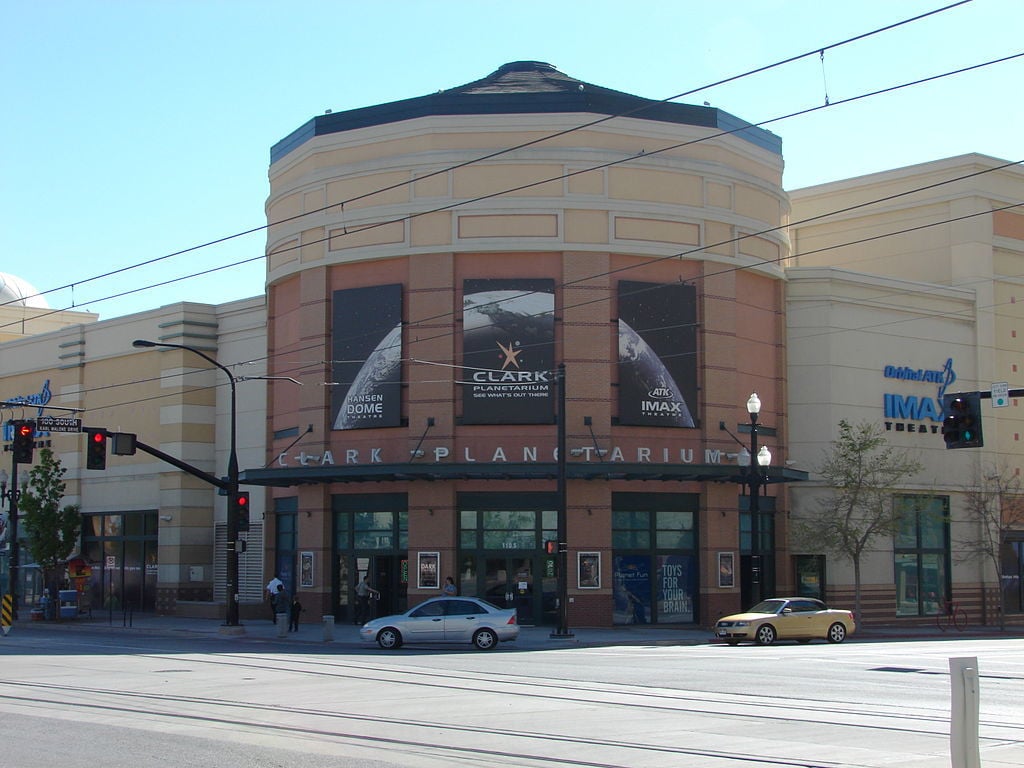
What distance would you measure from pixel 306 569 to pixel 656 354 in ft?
45.1

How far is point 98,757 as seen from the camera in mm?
13477

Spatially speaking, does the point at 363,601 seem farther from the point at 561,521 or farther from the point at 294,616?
the point at 561,521

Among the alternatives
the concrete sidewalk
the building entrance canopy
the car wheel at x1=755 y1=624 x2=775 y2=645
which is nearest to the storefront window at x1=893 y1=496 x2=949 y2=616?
the concrete sidewalk

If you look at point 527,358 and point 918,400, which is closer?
point 527,358

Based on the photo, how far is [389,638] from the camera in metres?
32.8

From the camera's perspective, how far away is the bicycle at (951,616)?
152ft

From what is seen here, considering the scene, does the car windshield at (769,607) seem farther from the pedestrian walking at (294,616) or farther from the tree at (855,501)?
the pedestrian walking at (294,616)

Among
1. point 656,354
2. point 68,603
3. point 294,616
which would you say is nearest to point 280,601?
point 294,616

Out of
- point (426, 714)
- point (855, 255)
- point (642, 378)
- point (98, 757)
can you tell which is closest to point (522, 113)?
point (642, 378)

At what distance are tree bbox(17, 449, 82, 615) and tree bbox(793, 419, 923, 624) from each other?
91.9 ft

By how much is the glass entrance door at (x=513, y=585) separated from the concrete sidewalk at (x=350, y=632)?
34.5 inches

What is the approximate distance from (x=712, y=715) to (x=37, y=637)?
27.7m

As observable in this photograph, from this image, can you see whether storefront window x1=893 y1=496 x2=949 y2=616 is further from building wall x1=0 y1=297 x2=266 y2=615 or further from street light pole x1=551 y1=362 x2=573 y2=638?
building wall x1=0 y1=297 x2=266 y2=615

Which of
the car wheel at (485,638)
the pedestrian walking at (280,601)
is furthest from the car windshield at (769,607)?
the pedestrian walking at (280,601)
